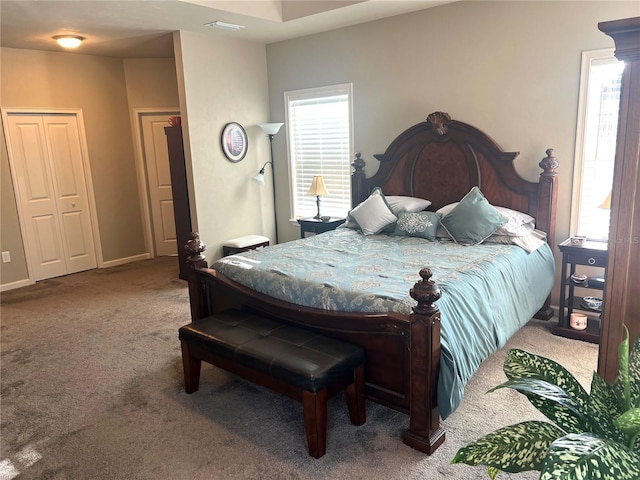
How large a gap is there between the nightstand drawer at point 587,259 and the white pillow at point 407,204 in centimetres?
136

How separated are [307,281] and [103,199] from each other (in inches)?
181

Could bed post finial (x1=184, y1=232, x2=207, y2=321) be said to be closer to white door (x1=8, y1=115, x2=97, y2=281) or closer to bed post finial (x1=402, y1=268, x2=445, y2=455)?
bed post finial (x1=402, y1=268, x2=445, y2=455)

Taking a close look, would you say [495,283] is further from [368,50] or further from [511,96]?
[368,50]

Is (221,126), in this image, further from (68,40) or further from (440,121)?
(440,121)

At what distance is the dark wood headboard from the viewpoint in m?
4.01

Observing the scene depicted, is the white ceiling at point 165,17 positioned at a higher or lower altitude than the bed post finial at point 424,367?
higher

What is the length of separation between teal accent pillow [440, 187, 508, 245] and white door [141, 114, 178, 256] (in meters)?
4.34

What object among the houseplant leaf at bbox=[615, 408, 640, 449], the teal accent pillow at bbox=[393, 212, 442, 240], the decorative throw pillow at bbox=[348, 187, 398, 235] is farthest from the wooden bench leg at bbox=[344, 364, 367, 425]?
the decorative throw pillow at bbox=[348, 187, 398, 235]

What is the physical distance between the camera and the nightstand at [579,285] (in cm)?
357

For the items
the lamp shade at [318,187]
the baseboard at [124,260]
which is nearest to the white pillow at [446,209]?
the lamp shade at [318,187]

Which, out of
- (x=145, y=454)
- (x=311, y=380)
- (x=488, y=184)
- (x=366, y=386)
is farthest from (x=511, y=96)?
(x=145, y=454)

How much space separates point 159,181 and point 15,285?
7.37 ft

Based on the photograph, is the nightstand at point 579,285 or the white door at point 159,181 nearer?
the nightstand at point 579,285

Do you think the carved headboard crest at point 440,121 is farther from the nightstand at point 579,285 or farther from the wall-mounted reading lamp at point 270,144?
the wall-mounted reading lamp at point 270,144
